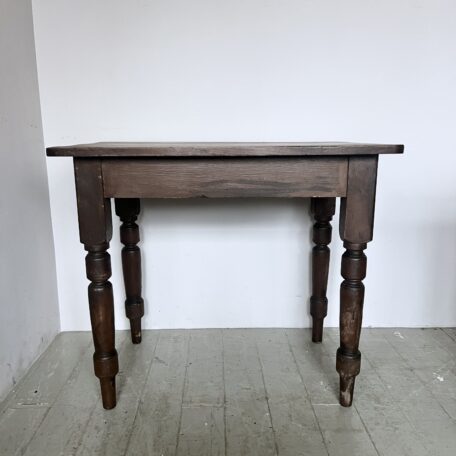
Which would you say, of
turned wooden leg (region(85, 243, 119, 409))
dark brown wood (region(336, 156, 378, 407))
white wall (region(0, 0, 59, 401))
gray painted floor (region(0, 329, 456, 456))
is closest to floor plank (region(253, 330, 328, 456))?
gray painted floor (region(0, 329, 456, 456))

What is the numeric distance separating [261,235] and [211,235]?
189 millimetres

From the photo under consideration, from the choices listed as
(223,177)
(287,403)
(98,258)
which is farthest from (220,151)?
(287,403)

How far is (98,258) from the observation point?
986 mm

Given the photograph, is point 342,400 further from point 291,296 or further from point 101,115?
point 101,115

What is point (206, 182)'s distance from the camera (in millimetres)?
958

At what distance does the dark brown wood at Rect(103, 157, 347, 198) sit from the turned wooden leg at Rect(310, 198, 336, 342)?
1.39 feet

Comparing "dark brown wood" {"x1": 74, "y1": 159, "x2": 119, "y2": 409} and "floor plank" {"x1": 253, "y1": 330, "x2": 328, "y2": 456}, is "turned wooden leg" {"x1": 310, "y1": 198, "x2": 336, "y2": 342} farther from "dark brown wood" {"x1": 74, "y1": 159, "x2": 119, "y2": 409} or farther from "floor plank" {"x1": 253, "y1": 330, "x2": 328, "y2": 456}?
"dark brown wood" {"x1": 74, "y1": 159, "x2": 119, "y2": 409}

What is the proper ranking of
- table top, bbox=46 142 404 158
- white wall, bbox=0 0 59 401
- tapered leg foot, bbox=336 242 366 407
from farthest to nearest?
white wall, bbox=0 0 59 401
tapered leg foot, bbox=336 242 366 407
table top, bbox=46 142 404 158

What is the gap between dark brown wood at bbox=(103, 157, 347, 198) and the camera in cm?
95

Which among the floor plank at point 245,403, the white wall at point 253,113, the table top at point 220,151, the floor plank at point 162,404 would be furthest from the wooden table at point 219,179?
the white wall at point 253,113

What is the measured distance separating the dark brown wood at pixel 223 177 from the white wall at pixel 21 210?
0.49 metres

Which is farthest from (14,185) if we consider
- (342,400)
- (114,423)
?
(342,400)

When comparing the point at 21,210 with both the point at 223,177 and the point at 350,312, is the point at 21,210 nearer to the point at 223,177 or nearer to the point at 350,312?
the point at 223,177

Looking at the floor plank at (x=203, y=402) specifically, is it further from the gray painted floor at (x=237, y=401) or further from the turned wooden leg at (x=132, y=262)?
the turned wooden leg at (x=132, y=262)
